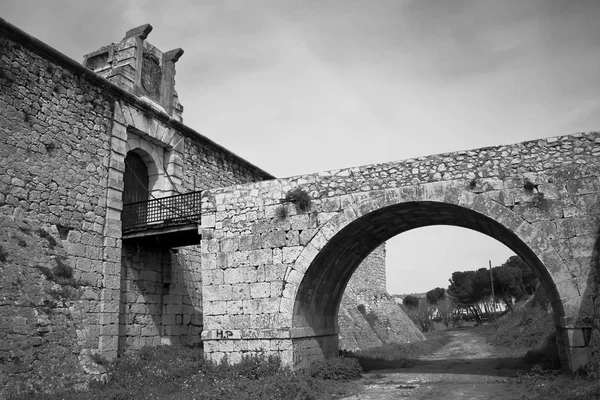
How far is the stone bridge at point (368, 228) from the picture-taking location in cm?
897

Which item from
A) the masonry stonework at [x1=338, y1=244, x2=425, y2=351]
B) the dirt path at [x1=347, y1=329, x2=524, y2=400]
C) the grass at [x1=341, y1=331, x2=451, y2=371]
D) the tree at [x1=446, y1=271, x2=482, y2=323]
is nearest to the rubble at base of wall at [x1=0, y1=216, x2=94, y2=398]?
the dirt path at [x1=347, y1=329, x2=524, y2=400]

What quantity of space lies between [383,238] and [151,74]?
28.4 ft

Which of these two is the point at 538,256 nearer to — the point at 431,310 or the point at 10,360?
the point at 10,360

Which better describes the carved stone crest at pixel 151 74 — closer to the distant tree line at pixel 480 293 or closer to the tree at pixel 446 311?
A: the distant tree line at pixel 480 293

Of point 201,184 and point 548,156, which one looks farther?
point 201,184

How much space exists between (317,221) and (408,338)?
1781 cm

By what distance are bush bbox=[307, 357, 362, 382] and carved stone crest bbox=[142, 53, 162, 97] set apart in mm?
9429

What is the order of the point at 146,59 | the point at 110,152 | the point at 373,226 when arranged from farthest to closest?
the point at 146,59
the point at 110,152
the point at 373,226

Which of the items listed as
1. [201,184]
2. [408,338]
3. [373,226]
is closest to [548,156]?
[373,226]

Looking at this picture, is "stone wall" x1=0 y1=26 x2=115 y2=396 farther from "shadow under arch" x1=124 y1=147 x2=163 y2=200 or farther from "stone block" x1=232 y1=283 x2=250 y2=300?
"stone block" x1=232 y1=283 x2=250 y2=300

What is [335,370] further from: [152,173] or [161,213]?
[152,173]

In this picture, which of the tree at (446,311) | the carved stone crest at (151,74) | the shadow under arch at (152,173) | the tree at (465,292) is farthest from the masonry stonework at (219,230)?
the tree at (446,311)

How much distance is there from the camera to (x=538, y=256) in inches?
354

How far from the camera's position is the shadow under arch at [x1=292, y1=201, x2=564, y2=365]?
993cm
